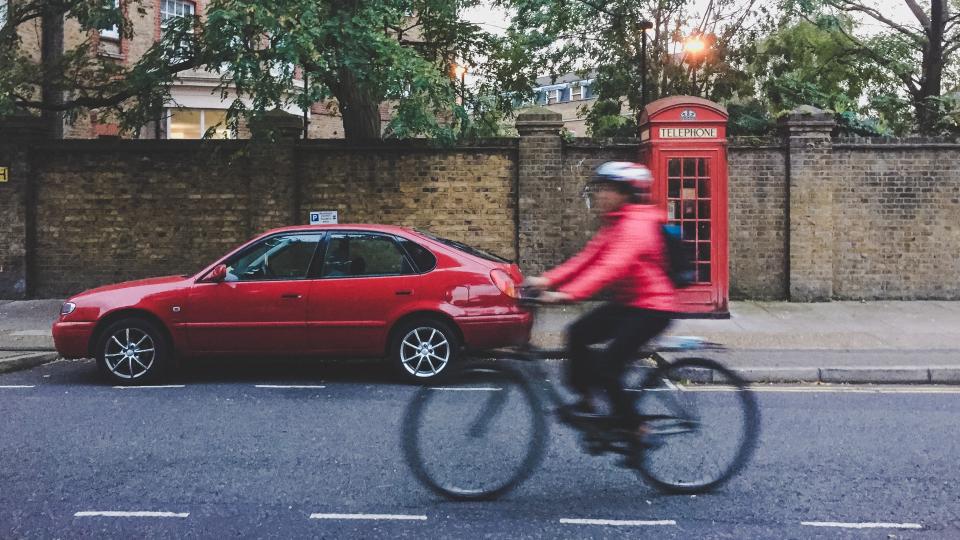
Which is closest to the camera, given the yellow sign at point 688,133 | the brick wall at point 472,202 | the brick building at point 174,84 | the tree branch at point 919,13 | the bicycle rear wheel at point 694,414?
the bicycle rear wheel at point 694,414

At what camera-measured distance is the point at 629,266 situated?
4.43 m

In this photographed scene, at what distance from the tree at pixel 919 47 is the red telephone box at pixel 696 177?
5.84 meters

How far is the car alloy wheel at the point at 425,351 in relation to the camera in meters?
7.51

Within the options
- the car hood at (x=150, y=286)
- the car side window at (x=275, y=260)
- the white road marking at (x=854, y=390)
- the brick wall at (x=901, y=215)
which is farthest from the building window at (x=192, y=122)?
the white road marking at (x=854, y=390)

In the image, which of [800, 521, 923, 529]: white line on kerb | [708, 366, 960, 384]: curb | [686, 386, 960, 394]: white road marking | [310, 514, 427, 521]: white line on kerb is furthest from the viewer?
[708, 366, 960, 384]: curb

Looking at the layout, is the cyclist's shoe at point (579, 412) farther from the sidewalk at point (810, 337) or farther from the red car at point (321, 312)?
the sidewalk at point (810, 337)

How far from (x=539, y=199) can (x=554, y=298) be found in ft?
29.2

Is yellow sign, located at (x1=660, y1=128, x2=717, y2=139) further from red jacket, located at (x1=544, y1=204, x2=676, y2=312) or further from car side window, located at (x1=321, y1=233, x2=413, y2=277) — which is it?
red jacket, located at (x1=544, y1=204, x2=676, y2=312)

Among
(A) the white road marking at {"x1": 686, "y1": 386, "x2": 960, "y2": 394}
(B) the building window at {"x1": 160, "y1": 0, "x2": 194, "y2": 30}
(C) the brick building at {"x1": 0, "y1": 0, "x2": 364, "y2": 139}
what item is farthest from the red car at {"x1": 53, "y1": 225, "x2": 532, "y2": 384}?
(B) the building window at {"x1": 160, "y1": 0, "x2": 194, "y2": 30}

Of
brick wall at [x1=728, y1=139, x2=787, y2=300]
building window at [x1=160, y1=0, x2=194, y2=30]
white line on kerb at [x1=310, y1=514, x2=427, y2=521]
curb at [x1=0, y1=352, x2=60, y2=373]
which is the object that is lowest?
white line on kerb at [x1=310, y1=514, x2=427, y2=521]

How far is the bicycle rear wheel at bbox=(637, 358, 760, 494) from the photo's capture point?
447 cm

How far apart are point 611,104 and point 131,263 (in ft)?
44.3

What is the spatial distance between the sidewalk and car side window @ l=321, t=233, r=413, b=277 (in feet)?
5.91

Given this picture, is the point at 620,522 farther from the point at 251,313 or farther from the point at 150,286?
the point at 150,286
